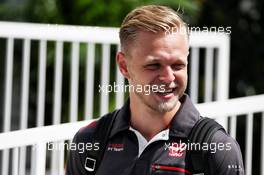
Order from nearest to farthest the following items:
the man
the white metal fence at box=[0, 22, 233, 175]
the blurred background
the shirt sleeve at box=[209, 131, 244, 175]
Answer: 1. the shirt sleeve at box=[209, 131, 244, 175]
2. the man
3. the white metal fence at box=[0, 22, 233, 175]
4. the blurred background

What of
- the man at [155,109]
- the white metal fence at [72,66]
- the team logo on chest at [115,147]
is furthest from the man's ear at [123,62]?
the white metal fence at [72,66]

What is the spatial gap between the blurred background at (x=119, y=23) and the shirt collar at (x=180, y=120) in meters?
1.50

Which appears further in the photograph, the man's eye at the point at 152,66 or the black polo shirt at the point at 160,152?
the man's eye at the point at 152,66

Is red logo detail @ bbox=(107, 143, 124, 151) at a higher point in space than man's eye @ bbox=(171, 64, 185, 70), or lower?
lower

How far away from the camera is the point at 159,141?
9.30 ft

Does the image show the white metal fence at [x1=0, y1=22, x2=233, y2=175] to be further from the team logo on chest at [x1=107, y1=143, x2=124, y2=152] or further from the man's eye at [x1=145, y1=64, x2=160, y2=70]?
the man's eye at [x1=145, y1=64, x2=160, y2=70]

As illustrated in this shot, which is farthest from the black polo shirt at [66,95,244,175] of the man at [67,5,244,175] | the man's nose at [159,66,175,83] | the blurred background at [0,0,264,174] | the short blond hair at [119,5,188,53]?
the blurred background at [0,0,264,174]

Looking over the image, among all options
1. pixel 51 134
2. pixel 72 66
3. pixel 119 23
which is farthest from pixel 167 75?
pixel 119 23

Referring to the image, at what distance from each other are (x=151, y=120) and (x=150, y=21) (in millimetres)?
395

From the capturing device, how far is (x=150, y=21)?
285cm

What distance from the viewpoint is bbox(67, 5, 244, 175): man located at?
9.18 ft

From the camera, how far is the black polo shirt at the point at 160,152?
269 centimetres

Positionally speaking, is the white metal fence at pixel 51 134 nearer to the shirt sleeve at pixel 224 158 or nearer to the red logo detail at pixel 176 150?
the red logo detail at pixel 176 150

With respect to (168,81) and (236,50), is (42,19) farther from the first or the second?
(168,81)
